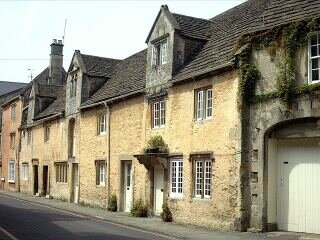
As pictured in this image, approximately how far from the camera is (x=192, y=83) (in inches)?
816

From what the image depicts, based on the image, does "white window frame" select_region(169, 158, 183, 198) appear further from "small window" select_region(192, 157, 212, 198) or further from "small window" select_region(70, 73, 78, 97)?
"small window" select_region(70, 73, 78, 97)

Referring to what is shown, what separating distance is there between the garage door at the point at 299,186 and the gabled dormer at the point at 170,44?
7.23 metres

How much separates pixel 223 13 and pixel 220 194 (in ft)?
37.6

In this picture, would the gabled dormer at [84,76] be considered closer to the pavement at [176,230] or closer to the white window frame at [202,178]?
the pavement at [176,230]

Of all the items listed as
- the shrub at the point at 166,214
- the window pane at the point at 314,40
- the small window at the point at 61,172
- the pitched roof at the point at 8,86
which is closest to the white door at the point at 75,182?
the small window at the point at 61,172

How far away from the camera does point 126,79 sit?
2945 cm

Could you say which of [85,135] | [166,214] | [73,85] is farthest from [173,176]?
[73,85]

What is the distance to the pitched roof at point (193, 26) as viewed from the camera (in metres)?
23.1

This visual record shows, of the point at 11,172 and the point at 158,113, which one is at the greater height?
the point at 158,113

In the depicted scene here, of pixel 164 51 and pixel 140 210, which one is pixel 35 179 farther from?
pixel 164 51

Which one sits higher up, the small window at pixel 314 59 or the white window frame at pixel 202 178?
the small window at pixel 314 59

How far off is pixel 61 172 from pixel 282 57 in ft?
77.0

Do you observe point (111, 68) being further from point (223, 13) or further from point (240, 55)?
point (240, 55)

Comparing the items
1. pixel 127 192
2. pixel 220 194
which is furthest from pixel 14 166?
pixel 220 194
